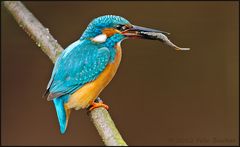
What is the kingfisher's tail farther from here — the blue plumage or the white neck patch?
the white neck patch

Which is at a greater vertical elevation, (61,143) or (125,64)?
(125,64)

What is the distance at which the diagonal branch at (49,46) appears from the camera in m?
1.89

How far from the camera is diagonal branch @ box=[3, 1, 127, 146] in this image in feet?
6.21

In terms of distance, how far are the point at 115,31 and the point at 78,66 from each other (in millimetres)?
230

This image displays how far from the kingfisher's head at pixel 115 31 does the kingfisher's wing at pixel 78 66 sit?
5 cm

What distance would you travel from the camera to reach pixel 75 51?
2.40 m

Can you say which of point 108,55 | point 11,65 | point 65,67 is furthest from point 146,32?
point 11,65

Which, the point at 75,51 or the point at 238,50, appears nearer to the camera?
the point at 75,51

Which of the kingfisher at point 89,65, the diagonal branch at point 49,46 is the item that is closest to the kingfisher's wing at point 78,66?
the kingfisher at point 89,65

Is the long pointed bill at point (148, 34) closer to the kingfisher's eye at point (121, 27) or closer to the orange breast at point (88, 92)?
the kingfisher's eye at point (121, 27)

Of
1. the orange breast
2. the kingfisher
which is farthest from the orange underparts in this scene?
the orange breast

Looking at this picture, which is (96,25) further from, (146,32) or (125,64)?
(125,64)

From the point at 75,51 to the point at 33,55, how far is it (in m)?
1.76

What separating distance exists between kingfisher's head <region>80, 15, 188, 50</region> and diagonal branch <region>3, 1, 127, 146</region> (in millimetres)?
199
